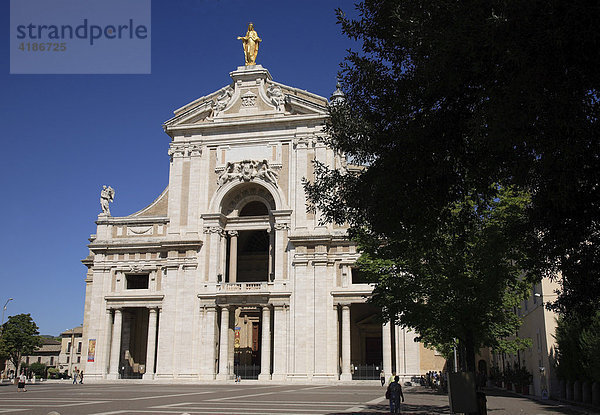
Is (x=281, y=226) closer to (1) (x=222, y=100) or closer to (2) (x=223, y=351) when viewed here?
(2) (x=223, y=351)

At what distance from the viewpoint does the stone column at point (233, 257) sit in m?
47.5

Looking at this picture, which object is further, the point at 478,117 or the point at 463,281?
the point at 463,281

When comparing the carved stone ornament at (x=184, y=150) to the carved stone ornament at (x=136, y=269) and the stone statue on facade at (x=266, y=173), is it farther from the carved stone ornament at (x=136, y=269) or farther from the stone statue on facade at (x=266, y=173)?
the carved stone ornament at (x=136, y=269)

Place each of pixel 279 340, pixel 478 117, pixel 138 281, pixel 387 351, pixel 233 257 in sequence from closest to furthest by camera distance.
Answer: pixel 478 117 < pixel 387 351 < pixel 279 340 < pixel 233 257 < pixel 138 281

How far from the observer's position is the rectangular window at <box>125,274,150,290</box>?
51781 mm

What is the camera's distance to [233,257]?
48281 millimetres

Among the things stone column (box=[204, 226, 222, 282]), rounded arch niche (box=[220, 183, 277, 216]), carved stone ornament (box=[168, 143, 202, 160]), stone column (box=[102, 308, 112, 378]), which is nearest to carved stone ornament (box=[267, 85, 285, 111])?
rounded arch niche (box=[220, 183, 277, 216])

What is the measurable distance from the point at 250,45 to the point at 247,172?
484 inches

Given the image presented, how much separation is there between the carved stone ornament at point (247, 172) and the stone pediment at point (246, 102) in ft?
13.2

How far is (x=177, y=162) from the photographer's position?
5038 cm

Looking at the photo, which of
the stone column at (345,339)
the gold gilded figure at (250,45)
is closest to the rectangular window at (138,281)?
the stone column at (345,339)

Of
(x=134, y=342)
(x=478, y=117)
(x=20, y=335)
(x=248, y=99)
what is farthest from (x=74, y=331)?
(x=478, y=117)

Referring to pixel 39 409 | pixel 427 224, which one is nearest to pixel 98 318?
pixel 39 409

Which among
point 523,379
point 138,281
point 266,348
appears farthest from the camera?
point 138,281
